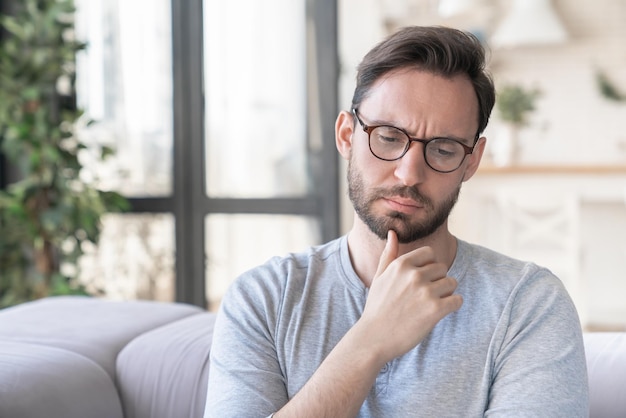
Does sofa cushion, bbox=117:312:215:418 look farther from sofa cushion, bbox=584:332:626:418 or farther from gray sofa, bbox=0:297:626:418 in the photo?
sofa cushion, bbox=584:332:626:418

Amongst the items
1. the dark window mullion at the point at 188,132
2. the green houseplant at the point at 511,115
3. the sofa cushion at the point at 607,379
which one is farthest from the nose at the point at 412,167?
the green houseplant at the point at 511,115

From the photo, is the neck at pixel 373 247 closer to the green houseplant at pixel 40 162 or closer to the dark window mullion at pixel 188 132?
the green houseplant at pixel 40 162

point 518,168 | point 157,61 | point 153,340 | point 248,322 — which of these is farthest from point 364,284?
point 518,168

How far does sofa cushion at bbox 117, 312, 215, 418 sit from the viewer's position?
166 cm

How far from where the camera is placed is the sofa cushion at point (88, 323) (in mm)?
1708

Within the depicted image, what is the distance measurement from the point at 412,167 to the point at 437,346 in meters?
0.29

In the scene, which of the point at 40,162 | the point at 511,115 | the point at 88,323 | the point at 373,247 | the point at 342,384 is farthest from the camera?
the point at 511,115

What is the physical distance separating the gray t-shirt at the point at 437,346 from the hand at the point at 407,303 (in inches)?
4.0

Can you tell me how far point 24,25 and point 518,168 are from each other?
9.71 ft

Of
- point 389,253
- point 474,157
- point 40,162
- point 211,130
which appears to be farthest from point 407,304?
point 211,130

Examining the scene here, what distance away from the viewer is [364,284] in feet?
4.86

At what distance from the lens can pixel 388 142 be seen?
139cm

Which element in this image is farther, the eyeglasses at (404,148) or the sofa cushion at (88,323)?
the sofa cushion at (88,323)

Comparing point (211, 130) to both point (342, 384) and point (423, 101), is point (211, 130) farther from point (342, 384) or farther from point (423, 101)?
point (342, 384)
